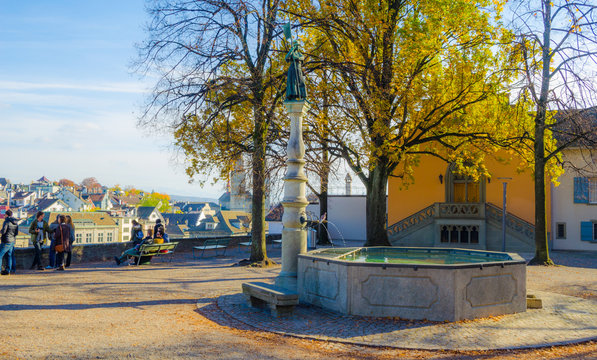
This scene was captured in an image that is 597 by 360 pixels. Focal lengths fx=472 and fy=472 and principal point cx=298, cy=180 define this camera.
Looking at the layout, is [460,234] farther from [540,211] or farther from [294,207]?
[294,207]

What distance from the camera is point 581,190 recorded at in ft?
84.8

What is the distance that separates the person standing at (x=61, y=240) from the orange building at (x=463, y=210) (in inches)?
722

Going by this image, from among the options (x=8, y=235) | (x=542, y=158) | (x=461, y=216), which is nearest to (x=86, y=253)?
(x=8, y=235)

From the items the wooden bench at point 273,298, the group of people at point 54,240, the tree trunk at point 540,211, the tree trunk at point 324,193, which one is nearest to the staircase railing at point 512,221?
the tree trunk at point 540,211

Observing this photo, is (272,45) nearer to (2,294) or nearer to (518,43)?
(518,43)

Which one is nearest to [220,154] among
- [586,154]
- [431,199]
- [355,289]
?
[355,289]

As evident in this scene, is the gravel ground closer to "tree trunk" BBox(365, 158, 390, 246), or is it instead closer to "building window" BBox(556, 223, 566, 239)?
"tree trunk" BBox(365, 158, 390, 246)

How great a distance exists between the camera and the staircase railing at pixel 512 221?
24422mm

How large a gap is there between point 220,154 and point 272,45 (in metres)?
4.11

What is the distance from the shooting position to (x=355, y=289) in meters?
8.29

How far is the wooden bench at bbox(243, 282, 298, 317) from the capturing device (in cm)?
815

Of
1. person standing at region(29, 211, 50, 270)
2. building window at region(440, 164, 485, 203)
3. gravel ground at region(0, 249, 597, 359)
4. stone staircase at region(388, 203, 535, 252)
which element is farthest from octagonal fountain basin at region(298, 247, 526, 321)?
building window at region(440, 164, 485, 203)

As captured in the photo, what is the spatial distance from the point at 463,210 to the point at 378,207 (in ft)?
28.1

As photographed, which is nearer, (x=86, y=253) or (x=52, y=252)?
(x=52, y=252)
